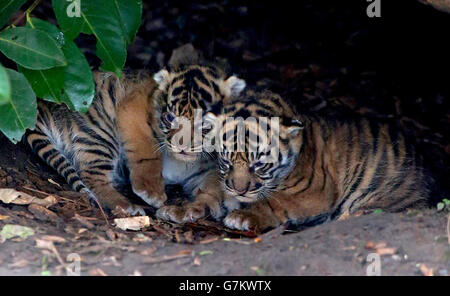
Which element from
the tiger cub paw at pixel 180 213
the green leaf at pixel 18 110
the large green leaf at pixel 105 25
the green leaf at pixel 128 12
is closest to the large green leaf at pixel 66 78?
the large green leaf at pixel 105 25

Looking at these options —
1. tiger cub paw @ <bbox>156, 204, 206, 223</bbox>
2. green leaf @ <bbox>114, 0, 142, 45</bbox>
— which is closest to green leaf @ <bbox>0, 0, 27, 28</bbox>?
green leaf @ <bbox>114, 0, 142, 45</bbox>

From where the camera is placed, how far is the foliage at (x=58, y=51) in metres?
3.80

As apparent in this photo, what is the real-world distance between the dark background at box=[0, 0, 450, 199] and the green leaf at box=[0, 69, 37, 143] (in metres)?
2.53

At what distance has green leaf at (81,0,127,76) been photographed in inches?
161

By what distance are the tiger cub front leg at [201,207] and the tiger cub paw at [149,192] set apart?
20 cm

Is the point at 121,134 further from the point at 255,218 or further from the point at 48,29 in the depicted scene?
the point at 48,29

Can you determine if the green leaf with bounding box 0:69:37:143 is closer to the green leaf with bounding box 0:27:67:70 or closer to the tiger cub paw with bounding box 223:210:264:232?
the green leaf with bounding box 0:27:67:70

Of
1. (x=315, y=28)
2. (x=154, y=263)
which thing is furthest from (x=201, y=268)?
(x=315, y=28)

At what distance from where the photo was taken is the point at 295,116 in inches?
204

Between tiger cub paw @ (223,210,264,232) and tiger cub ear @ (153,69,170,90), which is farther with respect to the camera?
tiger cub ear @ (153,69,170,90)

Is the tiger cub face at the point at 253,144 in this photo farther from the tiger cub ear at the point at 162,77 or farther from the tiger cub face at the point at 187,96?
the tiger cub ear at the point at 162,77

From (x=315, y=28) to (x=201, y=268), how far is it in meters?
4.67
